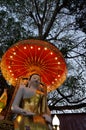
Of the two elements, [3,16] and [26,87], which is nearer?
[26,87]

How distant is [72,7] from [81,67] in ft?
7.19

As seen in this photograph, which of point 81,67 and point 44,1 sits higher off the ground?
point 44,1

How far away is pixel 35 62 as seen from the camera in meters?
5.32

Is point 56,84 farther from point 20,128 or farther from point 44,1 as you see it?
point 44,1

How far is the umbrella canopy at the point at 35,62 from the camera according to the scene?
5246mm

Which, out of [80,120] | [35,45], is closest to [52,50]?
[35,45]

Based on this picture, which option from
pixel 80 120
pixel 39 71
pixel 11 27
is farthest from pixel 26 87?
pixel 11 27

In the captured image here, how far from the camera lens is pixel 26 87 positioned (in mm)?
4785

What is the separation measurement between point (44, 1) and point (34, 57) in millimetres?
7860

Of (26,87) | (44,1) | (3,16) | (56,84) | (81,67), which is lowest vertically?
(26,87)

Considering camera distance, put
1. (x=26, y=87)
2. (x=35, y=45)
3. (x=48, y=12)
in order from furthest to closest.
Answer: (x=48, y=12) → (x=35, y=45) → (x=26, y=87)

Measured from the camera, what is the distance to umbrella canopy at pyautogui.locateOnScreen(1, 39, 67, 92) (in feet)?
17.2

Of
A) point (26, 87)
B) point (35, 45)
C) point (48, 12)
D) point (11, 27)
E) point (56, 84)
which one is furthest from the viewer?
point (48, 12)

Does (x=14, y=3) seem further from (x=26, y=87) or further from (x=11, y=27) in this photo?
(x=26, y=87)
